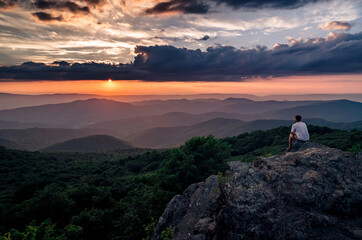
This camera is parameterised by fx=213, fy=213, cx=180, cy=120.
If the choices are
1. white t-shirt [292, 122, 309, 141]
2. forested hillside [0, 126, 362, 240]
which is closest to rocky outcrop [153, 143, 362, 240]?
white t-shirt [292, 122, 309, 141]

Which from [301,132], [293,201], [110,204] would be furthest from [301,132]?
[110,204]

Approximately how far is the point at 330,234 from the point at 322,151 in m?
5.88

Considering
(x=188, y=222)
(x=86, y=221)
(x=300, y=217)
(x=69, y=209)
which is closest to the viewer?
(x=300, y=217)

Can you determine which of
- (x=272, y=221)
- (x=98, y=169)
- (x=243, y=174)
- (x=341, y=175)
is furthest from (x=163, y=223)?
(x=98, y=169)

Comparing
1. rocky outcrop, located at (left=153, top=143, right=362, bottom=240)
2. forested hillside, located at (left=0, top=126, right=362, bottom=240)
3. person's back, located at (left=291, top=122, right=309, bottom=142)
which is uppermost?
person's back, located at (left=291, top=122, right=309, bottom=142)

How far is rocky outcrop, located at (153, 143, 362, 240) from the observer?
31.4 feet

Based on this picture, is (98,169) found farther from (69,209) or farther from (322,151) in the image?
(322,151)

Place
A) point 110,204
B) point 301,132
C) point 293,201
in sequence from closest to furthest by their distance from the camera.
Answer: point 293,201 < point 301,132 < point 110,204

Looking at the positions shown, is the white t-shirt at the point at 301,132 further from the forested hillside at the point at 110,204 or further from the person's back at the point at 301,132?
the forested hillside at the point at 110,204

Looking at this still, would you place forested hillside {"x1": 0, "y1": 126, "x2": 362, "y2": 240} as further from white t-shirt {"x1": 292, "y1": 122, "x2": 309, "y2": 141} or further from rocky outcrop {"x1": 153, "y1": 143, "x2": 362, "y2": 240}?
white t-shirt {"x1": 292, "y1": 122, "x2": 309, "y2": 141}

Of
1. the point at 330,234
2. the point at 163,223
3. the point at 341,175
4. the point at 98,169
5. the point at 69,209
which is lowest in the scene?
the point at 98,169

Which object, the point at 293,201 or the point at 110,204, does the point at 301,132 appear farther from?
the point at 110,204

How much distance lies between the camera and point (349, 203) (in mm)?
10297

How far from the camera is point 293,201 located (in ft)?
35.1
